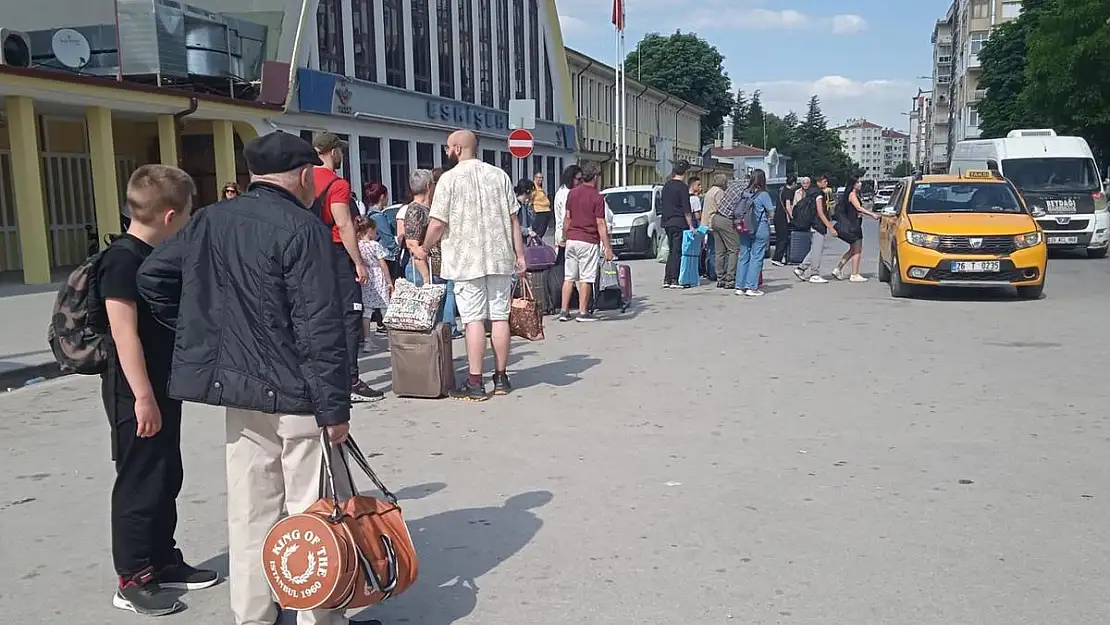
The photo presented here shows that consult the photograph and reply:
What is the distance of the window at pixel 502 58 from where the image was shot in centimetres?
3556

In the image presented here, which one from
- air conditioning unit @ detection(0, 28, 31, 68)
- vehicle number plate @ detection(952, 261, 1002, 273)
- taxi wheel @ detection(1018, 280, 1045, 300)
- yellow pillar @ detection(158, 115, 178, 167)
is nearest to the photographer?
vehicle number plate @ detection(952, 261, 1002, 273)

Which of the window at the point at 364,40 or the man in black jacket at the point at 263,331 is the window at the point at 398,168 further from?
the man in black jacket at the point at 263,331

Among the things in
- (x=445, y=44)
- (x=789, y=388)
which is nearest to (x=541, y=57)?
(x=445, y=44)

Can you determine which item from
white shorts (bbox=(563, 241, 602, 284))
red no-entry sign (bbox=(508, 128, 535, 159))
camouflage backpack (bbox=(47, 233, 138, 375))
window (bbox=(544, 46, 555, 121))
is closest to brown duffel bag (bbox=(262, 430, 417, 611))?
camouflage backpack (bbox=(47, 233, 138, 375))

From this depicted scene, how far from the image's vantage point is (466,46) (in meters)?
33.0

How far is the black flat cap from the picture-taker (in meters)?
3.35

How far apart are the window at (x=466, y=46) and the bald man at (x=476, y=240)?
26.2 m

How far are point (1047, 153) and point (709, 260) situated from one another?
9601mm

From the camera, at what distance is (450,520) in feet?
15.8

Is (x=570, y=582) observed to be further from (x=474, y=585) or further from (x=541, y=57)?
(x=541, y=57)

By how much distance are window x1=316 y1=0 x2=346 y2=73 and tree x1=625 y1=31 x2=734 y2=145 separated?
5924 cm

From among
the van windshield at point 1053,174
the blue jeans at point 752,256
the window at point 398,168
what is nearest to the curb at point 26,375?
the blue jeans at point 752,256

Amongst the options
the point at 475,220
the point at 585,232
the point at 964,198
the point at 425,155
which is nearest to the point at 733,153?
the point at 425,155

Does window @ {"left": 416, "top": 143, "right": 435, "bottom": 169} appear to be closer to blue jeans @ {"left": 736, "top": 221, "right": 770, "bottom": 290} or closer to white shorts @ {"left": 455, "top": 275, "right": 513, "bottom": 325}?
blue jeans @ {"left": 736, "top": 221, "right": 770, "bottom": 290}
